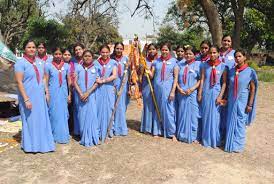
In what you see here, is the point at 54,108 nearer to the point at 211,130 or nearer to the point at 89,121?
the point at 89,121

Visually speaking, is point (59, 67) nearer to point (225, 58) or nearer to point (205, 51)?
point (205, 51)

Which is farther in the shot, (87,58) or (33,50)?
(87,58)

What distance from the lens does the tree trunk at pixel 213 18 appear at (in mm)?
11641

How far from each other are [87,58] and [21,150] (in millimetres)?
1774

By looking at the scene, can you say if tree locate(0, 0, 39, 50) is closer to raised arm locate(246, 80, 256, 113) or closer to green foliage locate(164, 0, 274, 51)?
green foliage locate(164, 0, 274, 51)

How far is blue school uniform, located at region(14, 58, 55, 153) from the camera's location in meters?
5.66

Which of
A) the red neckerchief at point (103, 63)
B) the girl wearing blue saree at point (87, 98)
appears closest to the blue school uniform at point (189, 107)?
the red neckerchief at point (103, 63)

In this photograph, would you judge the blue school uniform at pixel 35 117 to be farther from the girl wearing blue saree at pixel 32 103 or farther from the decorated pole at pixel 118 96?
the decorated pole at pixel 118 96

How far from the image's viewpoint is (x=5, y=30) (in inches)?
A: 973

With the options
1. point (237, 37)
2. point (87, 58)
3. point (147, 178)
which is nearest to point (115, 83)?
point (87, 58)

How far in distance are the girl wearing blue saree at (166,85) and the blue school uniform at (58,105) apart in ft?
4.95

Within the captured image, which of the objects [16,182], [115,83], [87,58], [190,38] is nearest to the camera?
[16,182]

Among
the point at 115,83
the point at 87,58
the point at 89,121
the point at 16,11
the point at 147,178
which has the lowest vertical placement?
the point at 147,178

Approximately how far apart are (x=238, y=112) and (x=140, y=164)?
1.80 m
